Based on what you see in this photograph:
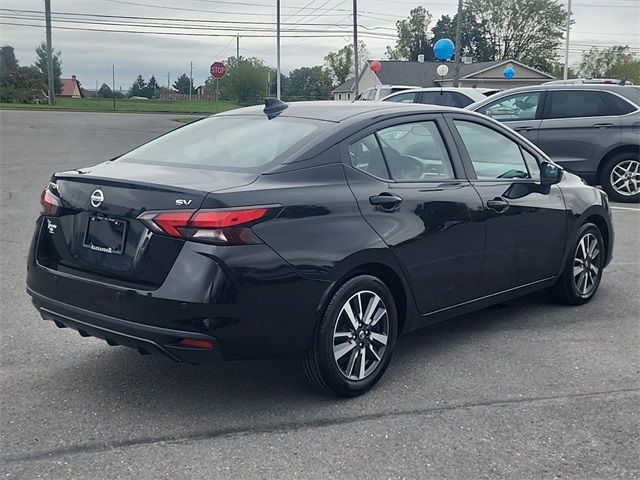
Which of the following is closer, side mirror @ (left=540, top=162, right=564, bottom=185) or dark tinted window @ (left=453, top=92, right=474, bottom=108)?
side mirror @ (left=540, top=162, right=564, bottom=185)

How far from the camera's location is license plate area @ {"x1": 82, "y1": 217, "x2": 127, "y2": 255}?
3.59 metres

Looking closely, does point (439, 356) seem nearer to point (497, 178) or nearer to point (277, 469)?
point (497, 178)

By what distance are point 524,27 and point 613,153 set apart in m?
76.8

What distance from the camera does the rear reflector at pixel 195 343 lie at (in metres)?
3.46

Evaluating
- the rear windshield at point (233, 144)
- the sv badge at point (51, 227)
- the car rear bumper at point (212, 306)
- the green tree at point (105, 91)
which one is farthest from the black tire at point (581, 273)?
the green tree at point (105, 91)

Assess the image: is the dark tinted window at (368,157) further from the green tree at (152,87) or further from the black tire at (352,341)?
the green tree at (152,87)

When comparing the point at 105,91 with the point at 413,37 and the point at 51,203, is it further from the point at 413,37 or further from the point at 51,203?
the point at 51,203

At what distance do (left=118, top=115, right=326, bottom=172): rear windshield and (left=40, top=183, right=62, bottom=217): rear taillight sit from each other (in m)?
0.51

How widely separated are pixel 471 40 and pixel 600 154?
273ft

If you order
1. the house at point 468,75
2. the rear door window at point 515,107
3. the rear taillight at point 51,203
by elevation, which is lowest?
the rear taillight at point 51,203

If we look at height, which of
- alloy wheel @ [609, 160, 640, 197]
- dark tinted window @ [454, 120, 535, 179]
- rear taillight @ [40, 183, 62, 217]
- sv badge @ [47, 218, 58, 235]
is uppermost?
dark tinted window @ [454, 120, 535, 179]

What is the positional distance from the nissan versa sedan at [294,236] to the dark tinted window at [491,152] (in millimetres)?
15

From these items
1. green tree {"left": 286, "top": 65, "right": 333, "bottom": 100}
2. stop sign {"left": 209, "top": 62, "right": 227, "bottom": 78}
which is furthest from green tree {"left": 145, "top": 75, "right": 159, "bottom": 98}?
stop sign {"left": 209, "top": 62, "right": 227, "bottom": 78}

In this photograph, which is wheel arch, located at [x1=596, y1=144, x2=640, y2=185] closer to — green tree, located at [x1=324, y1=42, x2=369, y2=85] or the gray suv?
the gray suv
